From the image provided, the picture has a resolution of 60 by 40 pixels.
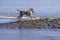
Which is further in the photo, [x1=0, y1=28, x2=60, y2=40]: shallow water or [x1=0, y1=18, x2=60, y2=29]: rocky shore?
[x1=0, y1=18, x2=60, y2=29]: rocky shore

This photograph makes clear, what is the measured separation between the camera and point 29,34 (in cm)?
1252

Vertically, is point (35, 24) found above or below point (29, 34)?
above

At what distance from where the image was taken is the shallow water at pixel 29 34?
11.8 meters

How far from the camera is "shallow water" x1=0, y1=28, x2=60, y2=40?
38.8ft

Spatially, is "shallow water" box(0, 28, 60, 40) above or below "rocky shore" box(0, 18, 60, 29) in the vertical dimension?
below

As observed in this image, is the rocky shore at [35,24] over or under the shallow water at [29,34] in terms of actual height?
over

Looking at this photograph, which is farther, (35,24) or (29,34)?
(35,24)

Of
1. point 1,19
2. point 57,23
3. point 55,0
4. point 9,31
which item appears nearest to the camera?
point 9,31

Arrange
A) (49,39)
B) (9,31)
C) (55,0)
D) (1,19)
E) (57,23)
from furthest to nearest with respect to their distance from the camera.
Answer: (55,0) < (1,19) < (57,23) < (9,31) < (49,39)

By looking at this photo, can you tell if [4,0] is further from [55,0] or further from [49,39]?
[49,39]

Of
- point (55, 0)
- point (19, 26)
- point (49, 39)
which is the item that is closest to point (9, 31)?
point (19, 26)

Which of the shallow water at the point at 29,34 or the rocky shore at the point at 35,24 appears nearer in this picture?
the shallow water at the point at 29,34

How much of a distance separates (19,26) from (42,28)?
0.87 metres

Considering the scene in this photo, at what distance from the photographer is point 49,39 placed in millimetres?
11555
